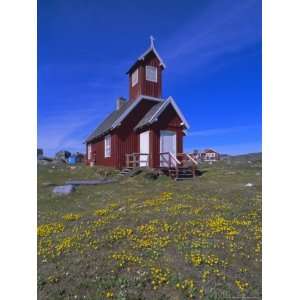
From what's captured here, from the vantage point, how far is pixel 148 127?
13484 millimetres

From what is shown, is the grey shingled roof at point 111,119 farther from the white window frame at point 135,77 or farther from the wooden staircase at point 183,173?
the wooden staircase at point 183,173

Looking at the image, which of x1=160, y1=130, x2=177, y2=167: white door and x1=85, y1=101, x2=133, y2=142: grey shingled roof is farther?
x1=85, y1=101, x2=133, y2=142: grey shingled roof

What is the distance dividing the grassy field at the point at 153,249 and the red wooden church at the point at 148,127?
5.80m

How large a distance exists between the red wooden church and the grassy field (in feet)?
19.0

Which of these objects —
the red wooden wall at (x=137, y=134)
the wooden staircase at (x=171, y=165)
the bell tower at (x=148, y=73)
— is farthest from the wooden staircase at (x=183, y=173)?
the bell tower at (x=148, y=73)

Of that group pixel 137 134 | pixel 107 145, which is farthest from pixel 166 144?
pixel 107 145

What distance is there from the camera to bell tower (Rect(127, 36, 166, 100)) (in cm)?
1431

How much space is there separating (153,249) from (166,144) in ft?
32.2

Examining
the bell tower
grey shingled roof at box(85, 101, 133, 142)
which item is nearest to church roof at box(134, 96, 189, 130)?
the bell tower

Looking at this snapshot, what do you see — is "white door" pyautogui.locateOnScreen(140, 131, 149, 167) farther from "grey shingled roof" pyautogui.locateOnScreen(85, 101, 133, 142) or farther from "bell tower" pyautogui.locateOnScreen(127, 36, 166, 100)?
"bell tower" pyautogui.locateOnScreen(127, 36, 166, 100)

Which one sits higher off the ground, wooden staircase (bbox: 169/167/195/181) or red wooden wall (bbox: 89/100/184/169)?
red wooden wall (bbox: 89/100/184/169)

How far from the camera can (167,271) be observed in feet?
11.5

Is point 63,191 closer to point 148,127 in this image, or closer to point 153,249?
point 148,127

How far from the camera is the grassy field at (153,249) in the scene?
10.5 ft
